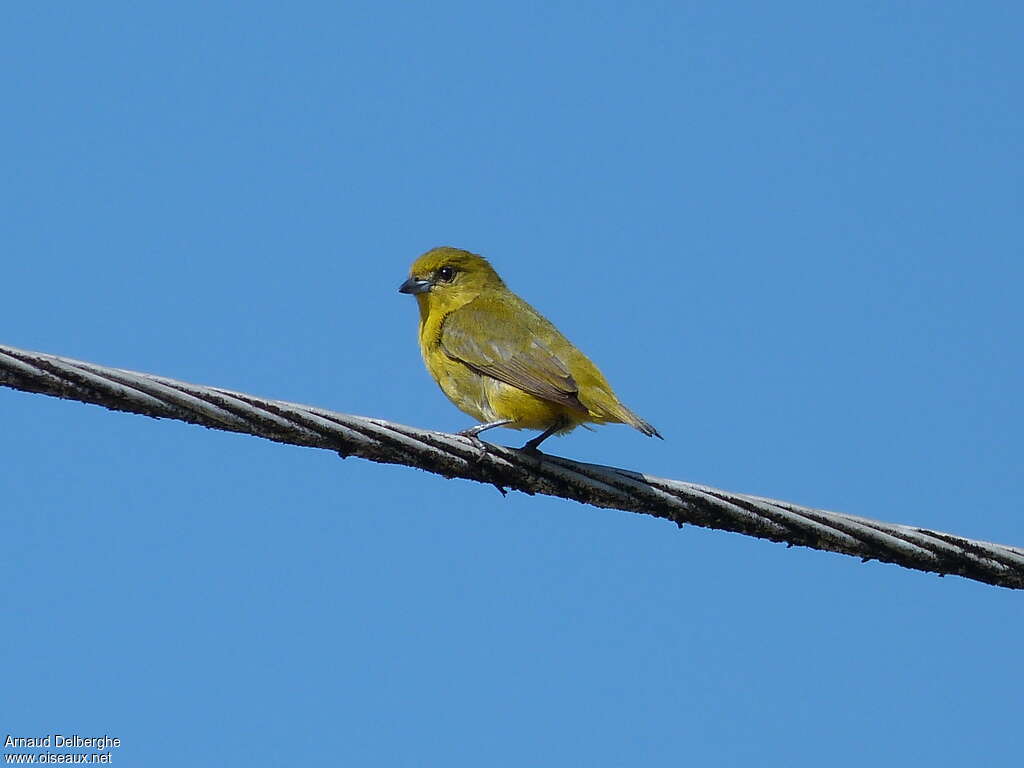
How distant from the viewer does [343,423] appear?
197 inches

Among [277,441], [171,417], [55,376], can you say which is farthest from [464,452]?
[55,376]

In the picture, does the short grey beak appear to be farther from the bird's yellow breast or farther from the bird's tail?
the bird's tail

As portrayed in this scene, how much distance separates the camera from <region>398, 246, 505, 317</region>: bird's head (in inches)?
353

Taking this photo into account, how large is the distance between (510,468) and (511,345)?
6.22ft

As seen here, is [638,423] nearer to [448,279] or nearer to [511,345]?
[511,345]

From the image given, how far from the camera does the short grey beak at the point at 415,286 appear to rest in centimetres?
905

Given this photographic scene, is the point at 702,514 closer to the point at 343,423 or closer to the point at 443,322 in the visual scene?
the point at 343,423

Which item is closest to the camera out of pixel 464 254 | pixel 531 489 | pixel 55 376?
pixel 55 376

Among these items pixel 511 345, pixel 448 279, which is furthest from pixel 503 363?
pixel 448 279

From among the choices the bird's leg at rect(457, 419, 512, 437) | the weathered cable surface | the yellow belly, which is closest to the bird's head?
the yellow belly

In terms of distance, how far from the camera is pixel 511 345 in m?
7.66

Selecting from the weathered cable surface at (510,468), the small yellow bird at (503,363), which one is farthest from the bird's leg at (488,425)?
the weathered cable surface at (510,468)

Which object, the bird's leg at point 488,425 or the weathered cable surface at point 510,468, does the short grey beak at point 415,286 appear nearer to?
the bird's leg at point 488,425

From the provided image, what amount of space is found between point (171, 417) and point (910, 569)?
2.77 m
